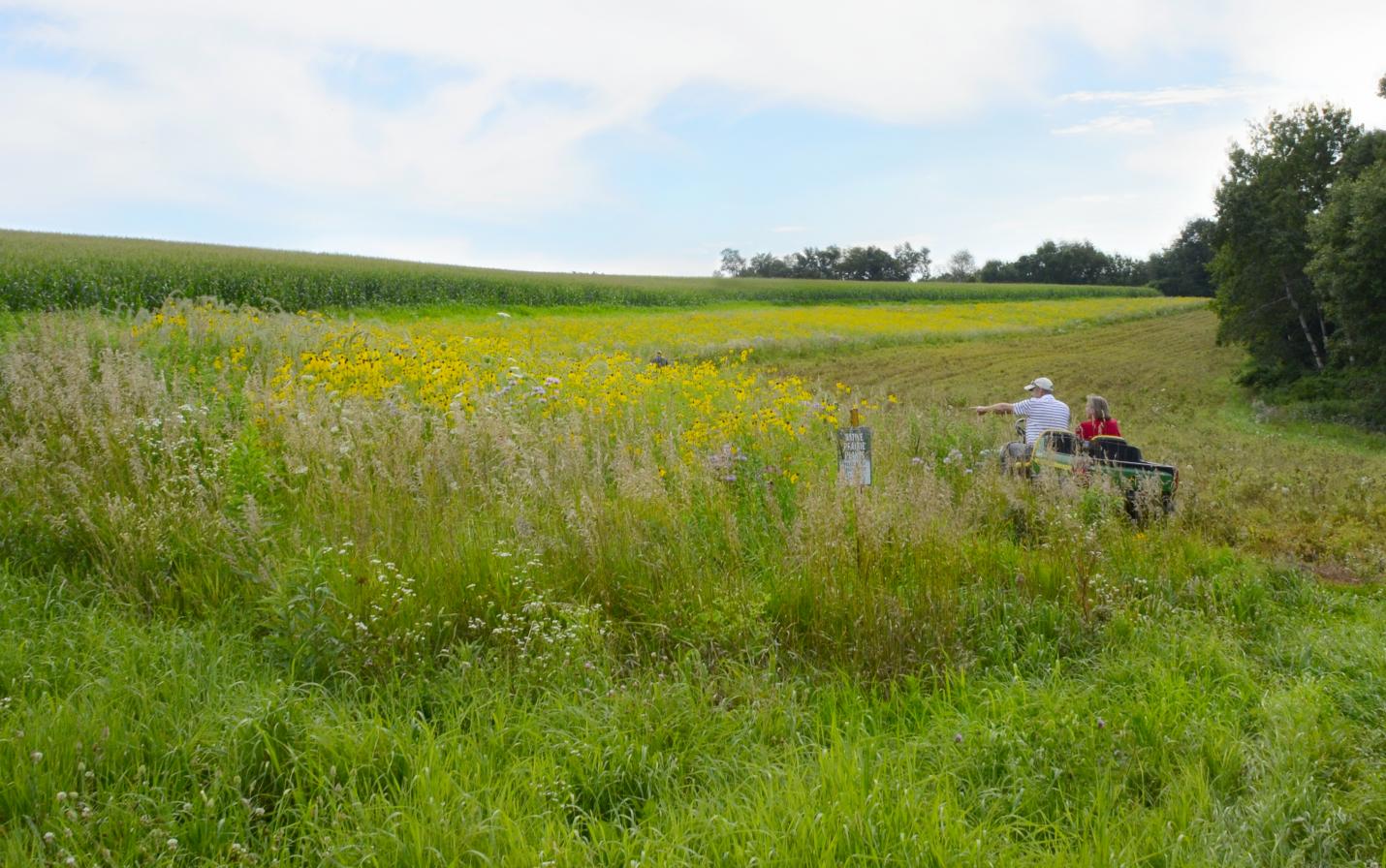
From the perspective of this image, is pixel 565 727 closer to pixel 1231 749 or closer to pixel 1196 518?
pixel 1231 749

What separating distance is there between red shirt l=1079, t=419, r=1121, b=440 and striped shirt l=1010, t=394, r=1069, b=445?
19 cm

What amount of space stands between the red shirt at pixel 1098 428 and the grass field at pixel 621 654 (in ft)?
4.49

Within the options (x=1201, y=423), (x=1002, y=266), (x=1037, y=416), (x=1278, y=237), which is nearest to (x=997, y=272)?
(x=1002, y=266)

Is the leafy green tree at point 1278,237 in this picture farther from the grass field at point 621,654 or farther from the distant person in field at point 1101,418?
the grass field at point 621,654

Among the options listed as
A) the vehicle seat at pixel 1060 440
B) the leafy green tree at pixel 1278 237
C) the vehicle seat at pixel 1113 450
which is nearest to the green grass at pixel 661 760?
the vehicle seat at pixel 1113 450

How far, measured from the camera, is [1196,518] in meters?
7.96

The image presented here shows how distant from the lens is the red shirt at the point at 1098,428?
898cm

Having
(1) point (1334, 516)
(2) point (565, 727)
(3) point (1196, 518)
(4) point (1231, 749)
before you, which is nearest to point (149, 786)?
(2) point (565, 727)

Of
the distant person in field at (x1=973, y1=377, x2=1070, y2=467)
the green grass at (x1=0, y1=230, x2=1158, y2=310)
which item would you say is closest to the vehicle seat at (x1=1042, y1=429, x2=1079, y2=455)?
the distant person in field at (x1=973, y1=377, x2=1070, y2=467)

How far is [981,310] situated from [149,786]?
164ft

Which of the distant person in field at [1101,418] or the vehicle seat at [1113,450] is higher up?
the distant person in field at [1101,418]

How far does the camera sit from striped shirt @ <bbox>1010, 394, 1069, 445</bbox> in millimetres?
9508

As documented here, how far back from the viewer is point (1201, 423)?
17.6m

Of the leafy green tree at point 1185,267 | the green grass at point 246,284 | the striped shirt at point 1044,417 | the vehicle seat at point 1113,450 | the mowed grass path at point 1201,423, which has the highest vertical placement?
the leafy green tree at point 1185,267
